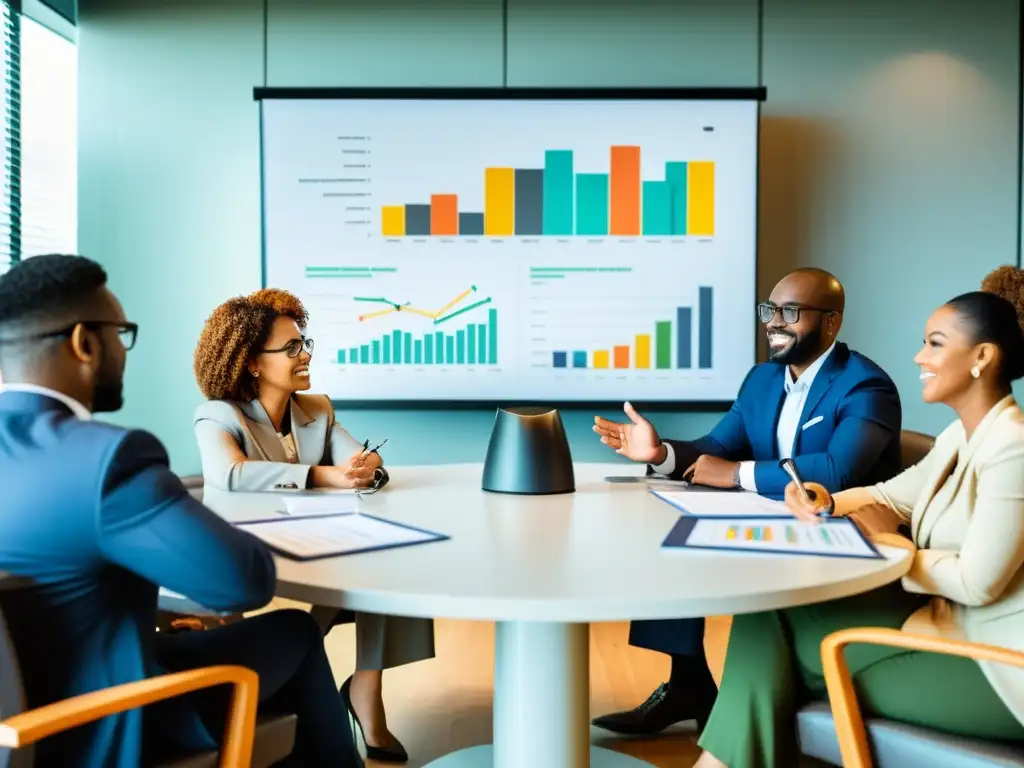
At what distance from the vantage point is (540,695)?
184 centimetres

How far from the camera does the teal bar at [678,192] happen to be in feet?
12.7

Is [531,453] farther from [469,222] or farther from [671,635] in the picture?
[469,222]

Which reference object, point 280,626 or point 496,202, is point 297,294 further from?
point 280,626

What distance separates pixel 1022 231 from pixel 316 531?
142 inches

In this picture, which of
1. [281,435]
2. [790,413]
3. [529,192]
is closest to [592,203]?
[529,192]

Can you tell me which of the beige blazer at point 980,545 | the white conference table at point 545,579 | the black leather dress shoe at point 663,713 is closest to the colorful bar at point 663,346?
the black leather dress shoe at point 663,713

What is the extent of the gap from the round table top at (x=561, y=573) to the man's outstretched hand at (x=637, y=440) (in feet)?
2.06

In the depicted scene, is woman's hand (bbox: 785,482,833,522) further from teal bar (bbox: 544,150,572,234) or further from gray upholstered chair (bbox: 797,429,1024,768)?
teal bar (bbox: 544,150,572,234)

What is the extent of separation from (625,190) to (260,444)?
203cm

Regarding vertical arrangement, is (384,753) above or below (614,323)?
below

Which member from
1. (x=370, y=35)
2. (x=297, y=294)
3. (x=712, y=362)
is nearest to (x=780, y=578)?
(x=712, y=362)

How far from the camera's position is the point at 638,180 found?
3891 mm

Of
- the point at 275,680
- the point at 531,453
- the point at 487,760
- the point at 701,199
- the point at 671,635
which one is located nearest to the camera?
the point at 275,680

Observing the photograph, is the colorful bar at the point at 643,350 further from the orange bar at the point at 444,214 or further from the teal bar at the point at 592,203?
the orange bar at the point at 444,214
